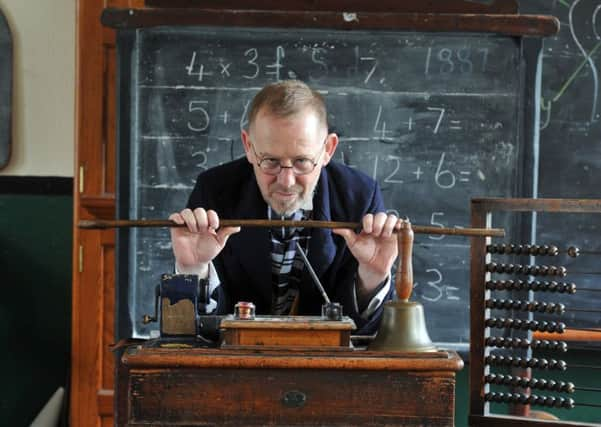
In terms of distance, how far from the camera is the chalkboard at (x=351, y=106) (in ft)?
11.7

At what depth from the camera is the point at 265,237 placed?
2576mm

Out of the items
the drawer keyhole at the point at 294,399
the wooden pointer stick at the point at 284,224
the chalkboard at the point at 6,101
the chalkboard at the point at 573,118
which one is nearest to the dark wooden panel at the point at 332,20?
the chalkboard at the point at 573,118

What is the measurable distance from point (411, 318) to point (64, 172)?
8.21ft

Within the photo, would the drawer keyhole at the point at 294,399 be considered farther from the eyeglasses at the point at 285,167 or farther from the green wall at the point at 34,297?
the green wall at the point at 34,297

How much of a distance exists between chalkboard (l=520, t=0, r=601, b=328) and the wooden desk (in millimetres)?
2105

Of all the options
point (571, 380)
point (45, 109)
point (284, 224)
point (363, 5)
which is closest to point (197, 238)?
point (284, 224)

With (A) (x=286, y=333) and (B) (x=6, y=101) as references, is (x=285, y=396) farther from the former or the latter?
(B) (x=6, y=101)

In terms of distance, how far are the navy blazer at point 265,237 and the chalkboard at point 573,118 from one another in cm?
139

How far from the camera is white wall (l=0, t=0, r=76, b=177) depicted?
161 inches

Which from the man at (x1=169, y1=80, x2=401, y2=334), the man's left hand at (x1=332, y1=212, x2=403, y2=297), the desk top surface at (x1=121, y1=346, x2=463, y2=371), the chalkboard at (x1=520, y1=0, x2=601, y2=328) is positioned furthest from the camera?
the chalkboard at (x1=520, y1=0, x2=601, y2=328)

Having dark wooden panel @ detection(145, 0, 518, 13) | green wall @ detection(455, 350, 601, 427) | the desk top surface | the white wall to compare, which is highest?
dark wooden panel @ detection(145, 0, 518, 13)

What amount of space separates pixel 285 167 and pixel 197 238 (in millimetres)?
285

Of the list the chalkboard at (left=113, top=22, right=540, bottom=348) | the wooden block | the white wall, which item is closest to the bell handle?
the wooden block

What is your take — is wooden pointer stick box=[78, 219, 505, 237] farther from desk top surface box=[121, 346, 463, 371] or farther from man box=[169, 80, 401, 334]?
desk top surface box=[121, 346, 463, 371]
